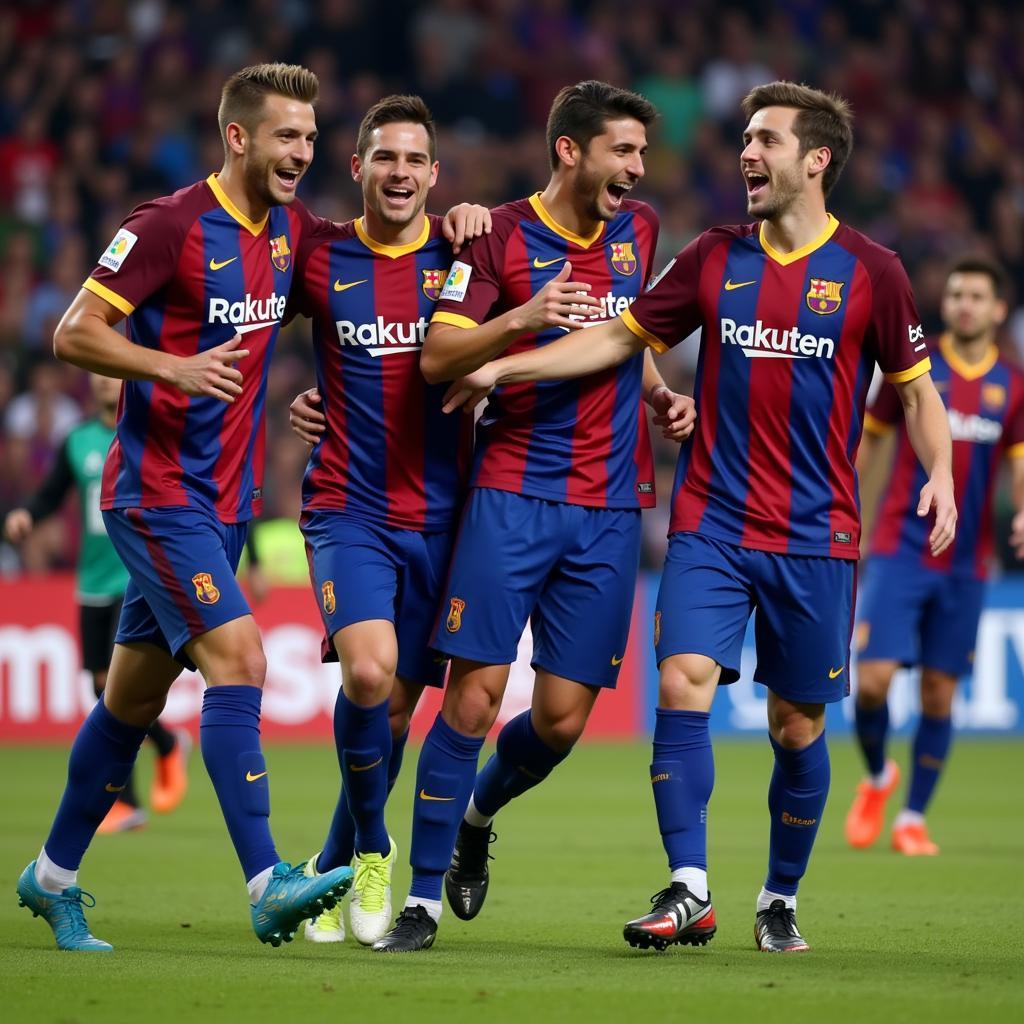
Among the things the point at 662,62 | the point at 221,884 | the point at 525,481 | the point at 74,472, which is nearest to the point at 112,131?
the point at 662,62

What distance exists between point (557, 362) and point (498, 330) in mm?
247

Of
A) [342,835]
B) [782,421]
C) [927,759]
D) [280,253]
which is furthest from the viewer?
[927,759]

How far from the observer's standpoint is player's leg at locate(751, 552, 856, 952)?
5.70m

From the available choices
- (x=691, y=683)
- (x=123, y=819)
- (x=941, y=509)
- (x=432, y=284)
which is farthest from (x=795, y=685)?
(x=123, y=819)

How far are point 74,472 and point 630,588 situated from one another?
196 inches

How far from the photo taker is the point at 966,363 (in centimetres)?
916

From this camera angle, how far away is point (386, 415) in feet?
19.7

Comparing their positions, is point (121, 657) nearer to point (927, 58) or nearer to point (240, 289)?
point (240, 289)

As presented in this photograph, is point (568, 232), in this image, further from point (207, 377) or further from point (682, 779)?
point (682, 779)

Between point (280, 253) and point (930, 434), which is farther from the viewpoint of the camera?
point (280, 253)

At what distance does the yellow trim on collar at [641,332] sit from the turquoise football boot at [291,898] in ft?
6.11

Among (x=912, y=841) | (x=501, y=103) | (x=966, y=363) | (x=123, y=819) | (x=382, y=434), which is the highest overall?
(x=501, y=103)

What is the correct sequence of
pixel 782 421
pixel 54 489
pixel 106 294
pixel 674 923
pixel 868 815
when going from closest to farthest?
pixel 674 923 < pixel 106 294 < pixel 782 421 < pixel 868 815 < pixel 54 489

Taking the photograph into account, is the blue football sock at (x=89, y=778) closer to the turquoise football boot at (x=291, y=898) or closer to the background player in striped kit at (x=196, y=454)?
the background player in striped kit at (x=196, y=454)
